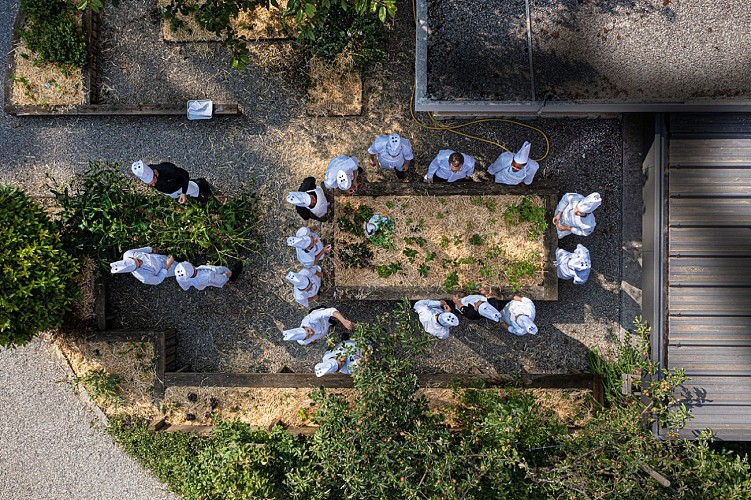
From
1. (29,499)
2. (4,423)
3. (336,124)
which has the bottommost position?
(29,499)

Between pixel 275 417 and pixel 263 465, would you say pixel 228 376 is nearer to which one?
pixel 275 417

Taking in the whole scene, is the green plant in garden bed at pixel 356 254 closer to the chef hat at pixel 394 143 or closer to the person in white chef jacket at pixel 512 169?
the chef hat at pixel 394 143

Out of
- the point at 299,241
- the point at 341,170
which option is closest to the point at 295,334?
the point at 299,241

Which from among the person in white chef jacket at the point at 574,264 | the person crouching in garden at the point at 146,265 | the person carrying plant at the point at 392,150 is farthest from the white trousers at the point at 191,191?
the person in white chef jacket at the point at 574,264

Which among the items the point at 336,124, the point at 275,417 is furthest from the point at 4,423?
the point at 336,124


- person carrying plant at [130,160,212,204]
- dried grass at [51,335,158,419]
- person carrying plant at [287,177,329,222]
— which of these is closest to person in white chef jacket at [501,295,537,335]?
person carrying plant at [287,177,329,222]

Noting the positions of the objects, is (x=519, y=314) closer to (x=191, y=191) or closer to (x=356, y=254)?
(x=356, y=254)

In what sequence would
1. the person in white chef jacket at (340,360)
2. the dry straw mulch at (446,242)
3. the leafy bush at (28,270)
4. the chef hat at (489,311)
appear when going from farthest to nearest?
the dry straw mulch at (446,242) → the chef hat at (489,311) → the leafy bush at (28,270) → the person in white chef jacket at (340,360)
